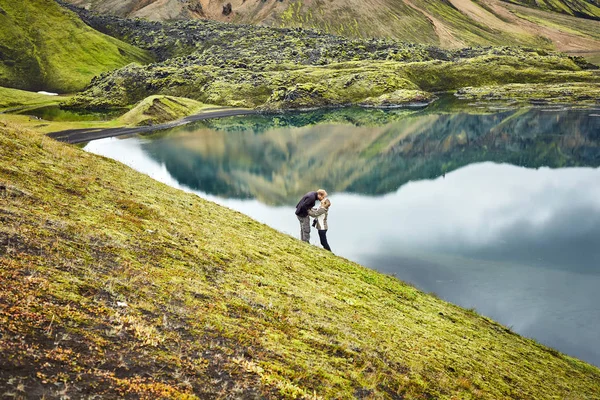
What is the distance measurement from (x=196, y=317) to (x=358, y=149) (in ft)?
321

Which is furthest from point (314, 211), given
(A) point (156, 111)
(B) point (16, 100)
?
(B) point (16, 100)

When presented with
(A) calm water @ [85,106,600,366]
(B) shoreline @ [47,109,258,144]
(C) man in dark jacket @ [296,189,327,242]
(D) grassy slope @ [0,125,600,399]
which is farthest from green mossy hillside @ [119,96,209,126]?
(C) man in dark jacket @ [296,189,327,242]

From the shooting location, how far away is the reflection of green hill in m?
80.4

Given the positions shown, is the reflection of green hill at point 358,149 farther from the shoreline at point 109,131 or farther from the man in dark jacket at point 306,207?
the man in dark jacket at point 306,207

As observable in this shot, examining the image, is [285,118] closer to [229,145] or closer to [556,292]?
[229,145]

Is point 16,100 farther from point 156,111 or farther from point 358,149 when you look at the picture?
point 358,149

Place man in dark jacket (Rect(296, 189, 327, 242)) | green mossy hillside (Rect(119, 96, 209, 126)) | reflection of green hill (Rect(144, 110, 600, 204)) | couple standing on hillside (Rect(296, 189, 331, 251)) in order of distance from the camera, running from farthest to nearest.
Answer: green mossy hillside (Rect(119, 96, 209, 126)) → reflection of green hill (Rect(144, 110, 600, 204)) → man in dark jacket (Rect(296, 189, 327, 242)) → couple standing on hillside (Rect(296, 189, 331, 251))

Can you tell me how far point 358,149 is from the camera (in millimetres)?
106312

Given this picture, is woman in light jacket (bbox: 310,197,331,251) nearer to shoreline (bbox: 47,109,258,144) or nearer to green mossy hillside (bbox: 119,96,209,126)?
shoreline (bbox: 47,109,258,144)

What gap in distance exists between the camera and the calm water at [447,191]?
35844 millimetres

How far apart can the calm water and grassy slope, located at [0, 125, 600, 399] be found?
14677mm

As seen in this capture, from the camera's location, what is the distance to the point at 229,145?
11394 cm

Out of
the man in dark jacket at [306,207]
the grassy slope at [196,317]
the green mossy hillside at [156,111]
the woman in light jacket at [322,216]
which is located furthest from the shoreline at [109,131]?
the grassy slope at [196,317]

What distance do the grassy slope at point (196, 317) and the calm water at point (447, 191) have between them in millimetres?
14677
